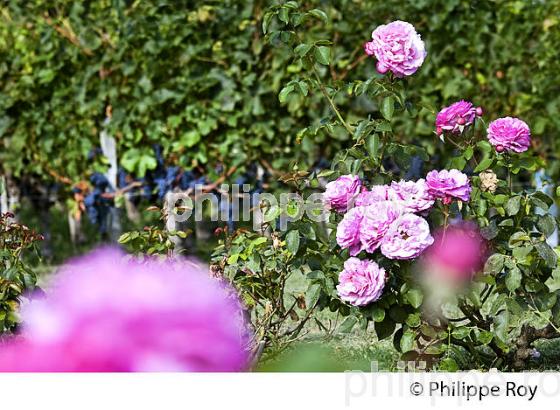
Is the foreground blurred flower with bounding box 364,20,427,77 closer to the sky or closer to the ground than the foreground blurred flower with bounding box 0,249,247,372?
closer to the ground

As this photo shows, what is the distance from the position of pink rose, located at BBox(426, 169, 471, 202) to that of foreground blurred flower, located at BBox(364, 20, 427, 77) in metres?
0.35

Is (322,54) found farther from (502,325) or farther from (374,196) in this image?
(502,325)

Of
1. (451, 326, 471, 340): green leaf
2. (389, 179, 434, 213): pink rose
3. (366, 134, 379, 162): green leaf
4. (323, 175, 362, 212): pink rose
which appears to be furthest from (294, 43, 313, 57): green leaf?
(451, 326, 471, 340): green leaf

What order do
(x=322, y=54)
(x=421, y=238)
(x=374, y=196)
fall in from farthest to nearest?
(x=322, y=54) < (x=374, y=196) < (x=421, y=238)

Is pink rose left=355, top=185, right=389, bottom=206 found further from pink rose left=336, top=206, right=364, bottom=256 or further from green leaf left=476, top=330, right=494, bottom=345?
green leaf left=476, top=330, right=494, bottom=345

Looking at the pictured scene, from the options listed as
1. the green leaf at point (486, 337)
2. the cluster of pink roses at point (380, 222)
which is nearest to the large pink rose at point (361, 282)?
the cluster of pink roses at point (380, 222)

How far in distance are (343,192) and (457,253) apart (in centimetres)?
36

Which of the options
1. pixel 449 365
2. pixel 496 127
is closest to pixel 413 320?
pixel 449 365

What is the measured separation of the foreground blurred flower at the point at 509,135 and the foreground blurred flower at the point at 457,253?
0.25 metres

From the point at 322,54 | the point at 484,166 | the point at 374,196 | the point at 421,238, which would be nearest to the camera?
the point at 421,238

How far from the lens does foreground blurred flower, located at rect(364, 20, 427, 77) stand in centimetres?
267

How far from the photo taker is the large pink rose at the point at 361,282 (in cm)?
249

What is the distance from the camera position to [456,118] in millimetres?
2773

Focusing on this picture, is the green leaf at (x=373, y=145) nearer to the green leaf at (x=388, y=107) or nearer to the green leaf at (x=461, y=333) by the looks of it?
the green leaf at (x=388, y=107)
